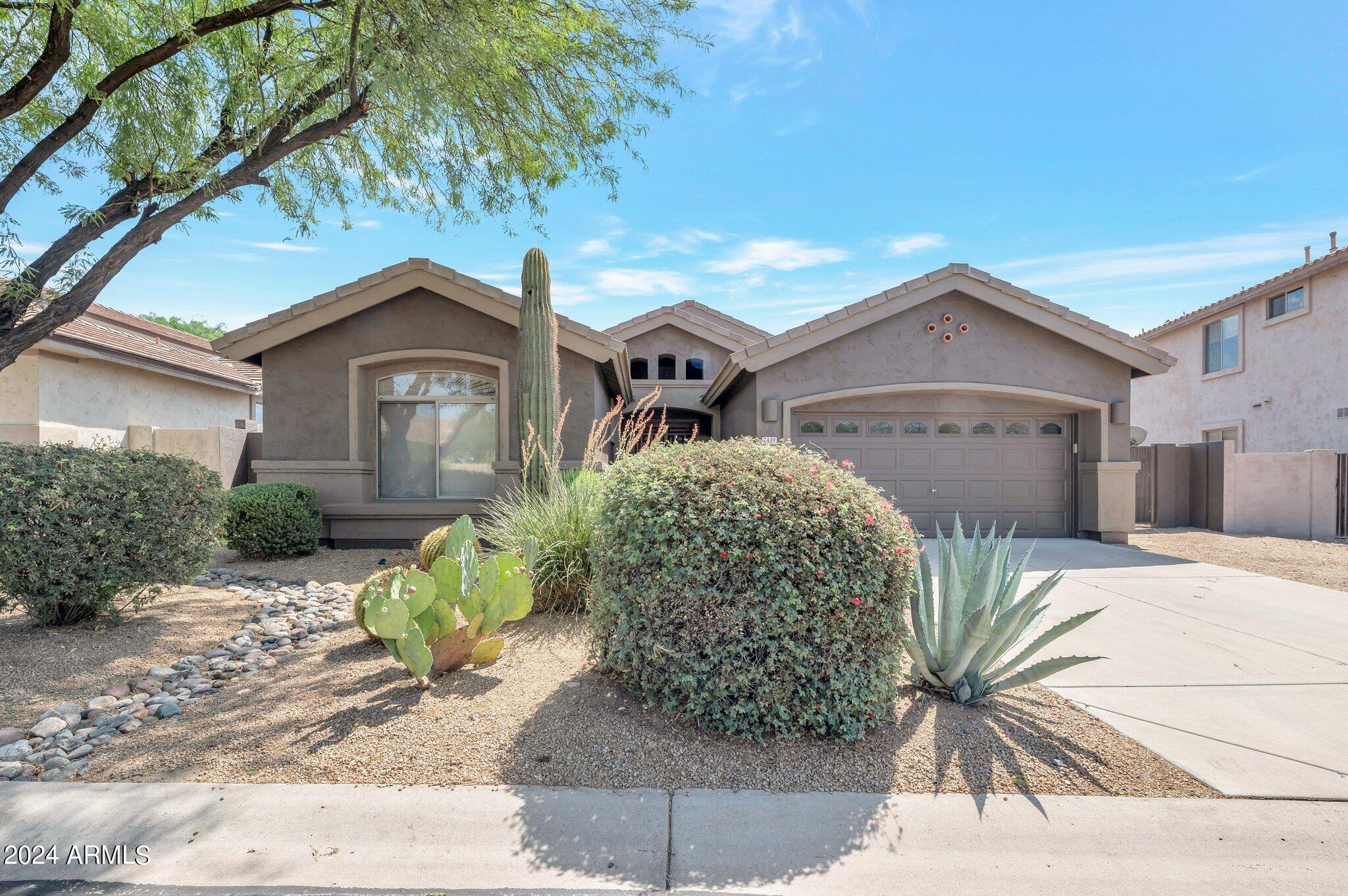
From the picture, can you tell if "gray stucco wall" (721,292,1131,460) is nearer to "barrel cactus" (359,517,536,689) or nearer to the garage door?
the garage door

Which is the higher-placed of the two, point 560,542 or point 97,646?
point 560,542

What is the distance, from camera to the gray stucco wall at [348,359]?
9.70 m

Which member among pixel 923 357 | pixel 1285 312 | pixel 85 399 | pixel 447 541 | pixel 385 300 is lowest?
pixel 447 541

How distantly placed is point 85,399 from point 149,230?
933 cm

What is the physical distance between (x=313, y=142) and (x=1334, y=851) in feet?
Result: 34.8

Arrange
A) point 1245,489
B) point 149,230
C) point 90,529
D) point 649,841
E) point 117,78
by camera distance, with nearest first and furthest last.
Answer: point 649,841 < point 90,529 < point 117,78 < point 149,230 < point 1245,489

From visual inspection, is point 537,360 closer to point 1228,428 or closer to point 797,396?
point 797,396

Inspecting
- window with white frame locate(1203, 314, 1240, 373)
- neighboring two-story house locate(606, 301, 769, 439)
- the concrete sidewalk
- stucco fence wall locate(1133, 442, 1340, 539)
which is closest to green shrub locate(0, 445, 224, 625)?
the concrete sidewalk

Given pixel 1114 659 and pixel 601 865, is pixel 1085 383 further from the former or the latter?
pixel 601 865

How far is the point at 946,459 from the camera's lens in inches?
447

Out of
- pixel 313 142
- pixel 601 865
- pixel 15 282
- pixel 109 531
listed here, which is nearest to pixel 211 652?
pixel 109 531

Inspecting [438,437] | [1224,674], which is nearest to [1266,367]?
[1224,674]

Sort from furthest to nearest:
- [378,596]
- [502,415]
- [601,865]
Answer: [502,415]
[378,596]
[601,865]

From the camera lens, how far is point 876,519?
3.38 m
